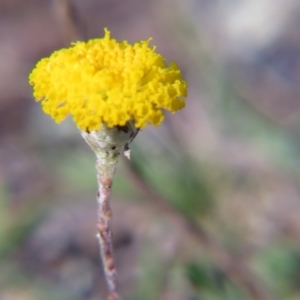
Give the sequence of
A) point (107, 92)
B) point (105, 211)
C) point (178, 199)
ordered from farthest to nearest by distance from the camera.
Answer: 1. point (178, 199)
2. point (105, 211)
3. point (107, 92)

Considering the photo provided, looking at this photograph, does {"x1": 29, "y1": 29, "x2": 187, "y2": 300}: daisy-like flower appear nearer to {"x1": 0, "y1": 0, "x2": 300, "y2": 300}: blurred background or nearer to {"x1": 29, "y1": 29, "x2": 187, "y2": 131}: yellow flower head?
{"x1": 29, "y1": 29, "x2": 187, "y2": 131}: yellow flower head

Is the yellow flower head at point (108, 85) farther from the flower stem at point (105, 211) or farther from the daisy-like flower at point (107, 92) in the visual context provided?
the flower stem at point (105, 211)

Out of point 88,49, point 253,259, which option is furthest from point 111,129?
point 253,259

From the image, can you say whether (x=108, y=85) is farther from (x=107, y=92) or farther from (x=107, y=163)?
(x=107, y=163)

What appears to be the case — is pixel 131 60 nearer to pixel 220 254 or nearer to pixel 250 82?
pixel 220 254

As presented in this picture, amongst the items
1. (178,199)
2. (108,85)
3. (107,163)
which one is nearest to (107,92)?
(108,85)
